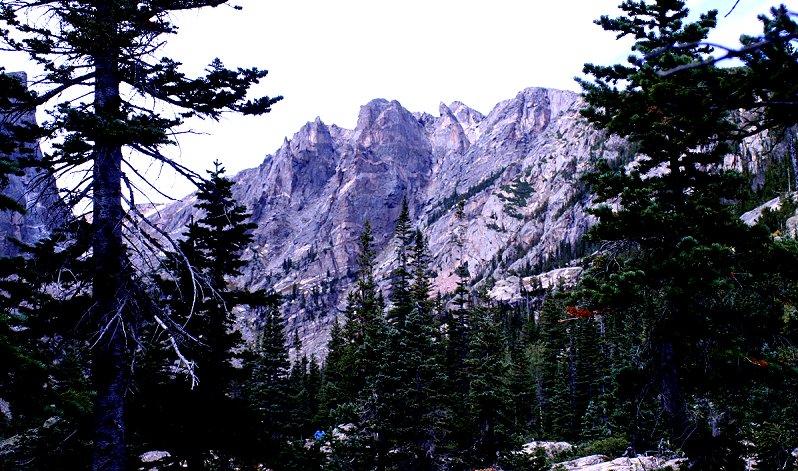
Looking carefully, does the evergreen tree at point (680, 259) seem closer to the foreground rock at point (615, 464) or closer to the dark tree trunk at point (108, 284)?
the foreground rock at point (615, 464)

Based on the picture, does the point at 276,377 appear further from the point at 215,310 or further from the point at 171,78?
the point at 171,78

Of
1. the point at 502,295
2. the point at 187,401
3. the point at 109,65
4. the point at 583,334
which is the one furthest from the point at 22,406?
the point at 502,295

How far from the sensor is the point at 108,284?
27.5ft

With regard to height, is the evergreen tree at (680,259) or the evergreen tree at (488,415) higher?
the evergreen tree at (680,259)

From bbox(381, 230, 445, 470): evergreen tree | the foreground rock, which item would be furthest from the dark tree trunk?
the foreground rock

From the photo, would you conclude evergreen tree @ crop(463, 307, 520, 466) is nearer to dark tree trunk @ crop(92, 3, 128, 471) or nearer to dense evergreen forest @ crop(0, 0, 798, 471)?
dense evergreen forest @ crop(0, 0, 798, 471)

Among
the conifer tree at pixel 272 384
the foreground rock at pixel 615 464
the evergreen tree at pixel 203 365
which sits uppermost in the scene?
the evergreen tree at pixel 203 365

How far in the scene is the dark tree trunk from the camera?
26.3 feet

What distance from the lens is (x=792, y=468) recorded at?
12383 mm

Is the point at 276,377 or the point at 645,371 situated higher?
the point at 645,371

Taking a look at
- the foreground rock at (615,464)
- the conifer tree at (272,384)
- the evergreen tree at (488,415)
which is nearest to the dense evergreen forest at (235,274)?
the foreground rock at (615,464)

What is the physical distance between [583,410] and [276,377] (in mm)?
33597

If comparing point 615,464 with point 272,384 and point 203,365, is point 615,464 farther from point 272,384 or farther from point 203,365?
point 272,384

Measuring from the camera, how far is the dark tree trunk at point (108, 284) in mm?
8016
